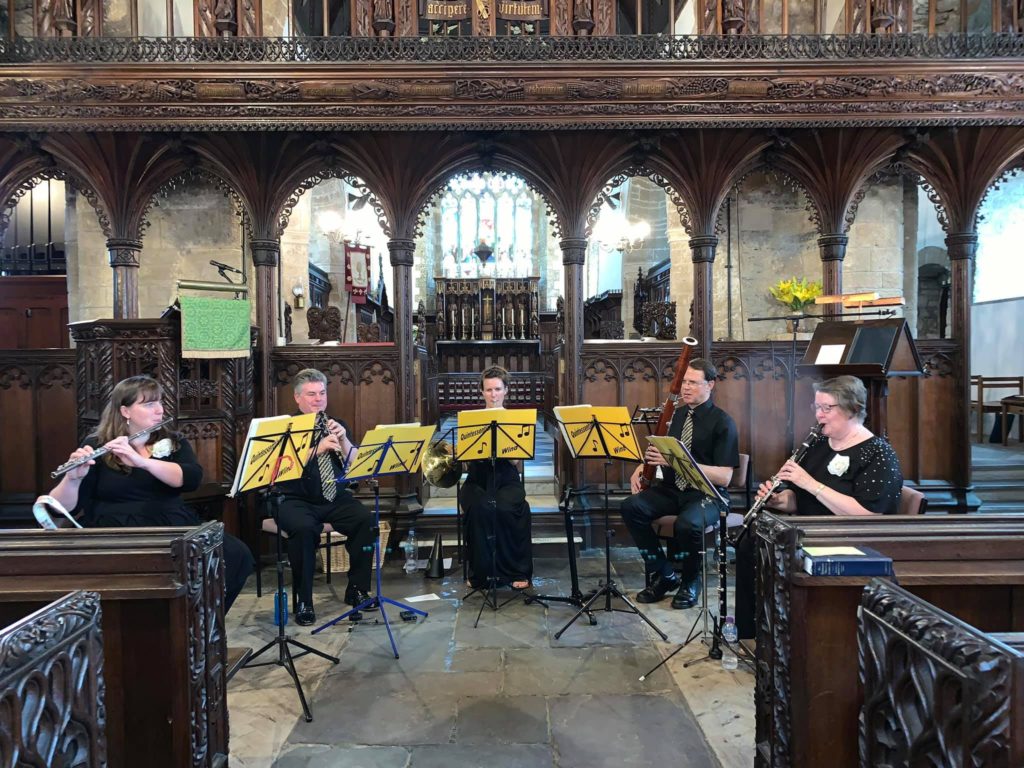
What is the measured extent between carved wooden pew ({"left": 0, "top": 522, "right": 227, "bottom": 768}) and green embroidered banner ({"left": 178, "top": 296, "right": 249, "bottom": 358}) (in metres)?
2.59

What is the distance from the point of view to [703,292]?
5863 millimetres

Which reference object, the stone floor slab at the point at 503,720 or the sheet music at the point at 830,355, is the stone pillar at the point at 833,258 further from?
the stone floor slab at the point at 503,720

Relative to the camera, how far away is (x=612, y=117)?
516cm

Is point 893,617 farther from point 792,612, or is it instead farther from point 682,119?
point 682,119

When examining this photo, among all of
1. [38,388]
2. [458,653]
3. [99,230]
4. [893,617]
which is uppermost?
[99,230]

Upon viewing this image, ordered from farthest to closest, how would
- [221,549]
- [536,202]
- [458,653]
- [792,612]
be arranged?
[536,202] < [458,653] < [221,549] < [792,612]

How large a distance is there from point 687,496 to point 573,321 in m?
2.13

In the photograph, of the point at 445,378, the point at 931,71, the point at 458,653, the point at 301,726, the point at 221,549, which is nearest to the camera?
the point at 221,549

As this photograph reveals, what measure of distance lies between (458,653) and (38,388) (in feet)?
15.4

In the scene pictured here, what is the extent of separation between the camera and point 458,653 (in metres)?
3.58

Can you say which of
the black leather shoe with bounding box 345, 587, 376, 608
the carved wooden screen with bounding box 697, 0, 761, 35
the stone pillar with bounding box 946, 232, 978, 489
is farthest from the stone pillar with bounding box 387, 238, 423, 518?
the stone pillar with bounding box 946, 232, 978, 489

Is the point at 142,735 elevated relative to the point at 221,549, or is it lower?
lower

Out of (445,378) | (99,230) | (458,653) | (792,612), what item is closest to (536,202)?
(445,378)

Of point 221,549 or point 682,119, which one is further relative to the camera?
point 682,119
